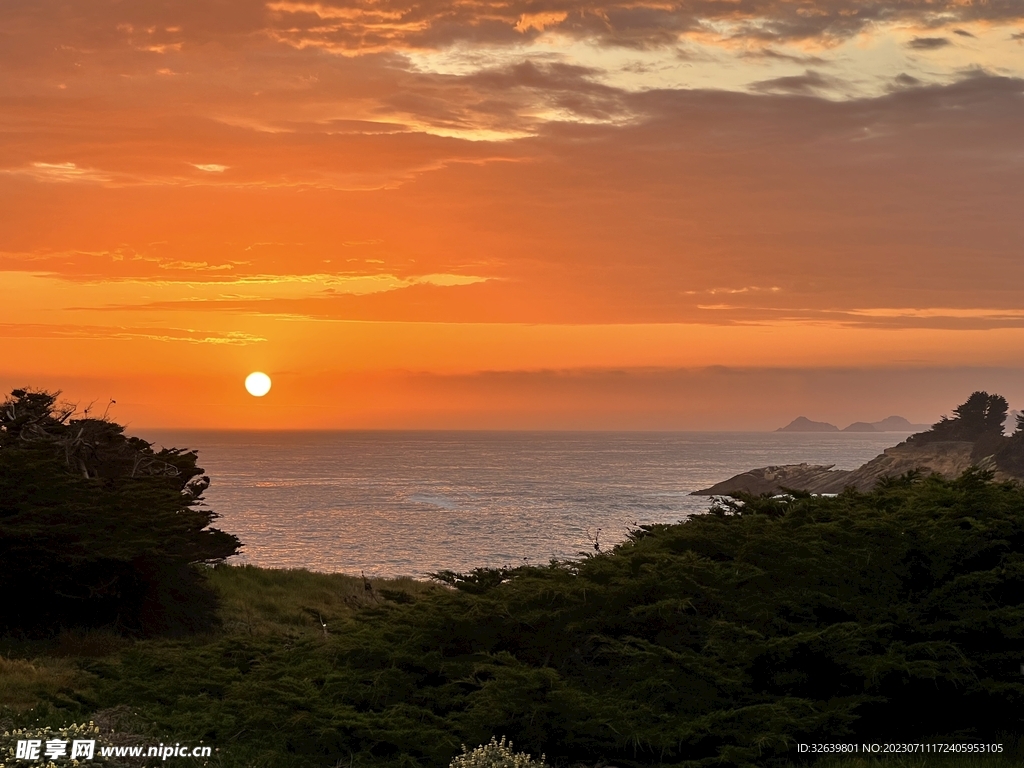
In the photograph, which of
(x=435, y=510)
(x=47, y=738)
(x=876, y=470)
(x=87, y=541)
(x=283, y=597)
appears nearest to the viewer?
(x=47, y=738)

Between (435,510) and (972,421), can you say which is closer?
(435,510)

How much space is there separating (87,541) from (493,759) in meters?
11.8

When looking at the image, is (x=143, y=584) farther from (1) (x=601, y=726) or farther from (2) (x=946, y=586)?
(2) (x=946, y=586)

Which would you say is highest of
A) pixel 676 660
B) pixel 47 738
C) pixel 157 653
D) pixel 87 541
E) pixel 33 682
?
pixel 87 541

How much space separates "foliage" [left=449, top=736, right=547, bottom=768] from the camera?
920 cm

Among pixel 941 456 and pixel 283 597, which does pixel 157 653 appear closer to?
pixel 283 597

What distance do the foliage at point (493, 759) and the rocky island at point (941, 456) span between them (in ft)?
323

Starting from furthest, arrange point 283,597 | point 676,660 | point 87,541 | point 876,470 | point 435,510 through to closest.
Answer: point 876,470 → point 435,510 → point 283,597 → point 87,541 → point 676,660

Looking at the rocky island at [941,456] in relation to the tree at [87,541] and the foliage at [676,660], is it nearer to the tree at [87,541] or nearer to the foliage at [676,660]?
the tree at [87,541]

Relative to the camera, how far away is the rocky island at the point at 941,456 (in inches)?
4129

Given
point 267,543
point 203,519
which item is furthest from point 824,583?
point 267,543

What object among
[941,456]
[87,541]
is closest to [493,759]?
[87,541]

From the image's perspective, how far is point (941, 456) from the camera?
11600 cm

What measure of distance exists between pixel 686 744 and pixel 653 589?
2.36 m
